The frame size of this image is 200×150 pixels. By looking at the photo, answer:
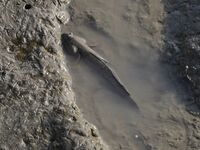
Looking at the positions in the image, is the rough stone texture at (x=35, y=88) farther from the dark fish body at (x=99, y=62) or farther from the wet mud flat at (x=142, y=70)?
the wet mud flat at (x=142, y=70)

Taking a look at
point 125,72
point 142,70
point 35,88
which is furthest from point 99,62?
point 35,88

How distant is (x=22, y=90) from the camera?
4617 mm

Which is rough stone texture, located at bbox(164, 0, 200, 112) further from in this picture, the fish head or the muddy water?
the fish head

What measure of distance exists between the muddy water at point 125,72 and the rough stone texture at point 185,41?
0.13 m

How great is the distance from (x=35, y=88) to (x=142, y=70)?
1349 millimetres

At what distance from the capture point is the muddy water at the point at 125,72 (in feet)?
16.4

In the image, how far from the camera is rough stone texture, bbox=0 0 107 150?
443 cm

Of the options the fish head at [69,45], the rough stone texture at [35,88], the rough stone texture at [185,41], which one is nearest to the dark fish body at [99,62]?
the fish head at [69,45]

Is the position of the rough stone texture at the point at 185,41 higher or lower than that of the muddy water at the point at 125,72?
higher

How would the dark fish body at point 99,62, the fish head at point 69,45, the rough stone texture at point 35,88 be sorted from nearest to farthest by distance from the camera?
the rough stone texture at point 35,88 → the dark fish body at point 99,62 → the fish head at point 69,45


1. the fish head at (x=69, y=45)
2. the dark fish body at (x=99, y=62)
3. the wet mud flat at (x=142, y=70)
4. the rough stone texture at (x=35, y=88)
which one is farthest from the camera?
the fish head at (x=69, y=45)

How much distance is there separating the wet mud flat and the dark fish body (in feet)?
0.23

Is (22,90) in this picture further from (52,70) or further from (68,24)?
(68,24)

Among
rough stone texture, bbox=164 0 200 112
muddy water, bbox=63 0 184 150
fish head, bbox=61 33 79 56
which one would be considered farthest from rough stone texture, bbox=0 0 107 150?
rough stone texture, bbox=164 0 200 112
